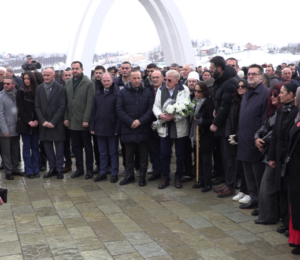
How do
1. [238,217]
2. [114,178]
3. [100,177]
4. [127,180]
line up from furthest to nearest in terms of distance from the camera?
[100,177], [114,178], [127,180], [238,217]

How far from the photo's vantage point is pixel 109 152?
723cm

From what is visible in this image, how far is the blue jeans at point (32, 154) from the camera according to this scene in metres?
7.51

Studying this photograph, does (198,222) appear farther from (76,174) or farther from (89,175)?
(76,174)

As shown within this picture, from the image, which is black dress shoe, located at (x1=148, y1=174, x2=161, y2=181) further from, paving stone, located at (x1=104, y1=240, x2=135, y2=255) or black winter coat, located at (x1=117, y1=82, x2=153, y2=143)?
paving stone, located at (x1=104, y1=240, x2=135, y2=255)

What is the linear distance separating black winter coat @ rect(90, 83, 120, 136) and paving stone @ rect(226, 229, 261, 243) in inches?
119

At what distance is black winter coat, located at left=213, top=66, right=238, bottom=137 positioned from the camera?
6.07 meters

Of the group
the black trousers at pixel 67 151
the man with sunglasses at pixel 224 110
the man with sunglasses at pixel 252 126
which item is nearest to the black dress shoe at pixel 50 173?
the black trousers at pixel 67 151

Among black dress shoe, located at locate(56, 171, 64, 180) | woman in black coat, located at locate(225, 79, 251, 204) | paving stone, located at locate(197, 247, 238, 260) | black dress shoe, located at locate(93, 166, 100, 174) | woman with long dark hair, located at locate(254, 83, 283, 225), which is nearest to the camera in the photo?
paving stone, located at locate(197, 247, 238, 260)

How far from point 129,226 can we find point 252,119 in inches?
85.5

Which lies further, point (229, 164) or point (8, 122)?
point (8, 122)

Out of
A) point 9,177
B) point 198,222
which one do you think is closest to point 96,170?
point 9,177

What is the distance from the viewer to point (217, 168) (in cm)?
712

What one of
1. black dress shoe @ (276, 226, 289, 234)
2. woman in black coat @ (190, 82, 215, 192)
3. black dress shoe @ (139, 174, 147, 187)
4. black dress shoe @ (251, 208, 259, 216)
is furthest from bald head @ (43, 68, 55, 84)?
black dress shoe @ (276, 226, 289, 234)

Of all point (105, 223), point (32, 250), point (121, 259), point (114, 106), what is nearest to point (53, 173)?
point (114, 106)
